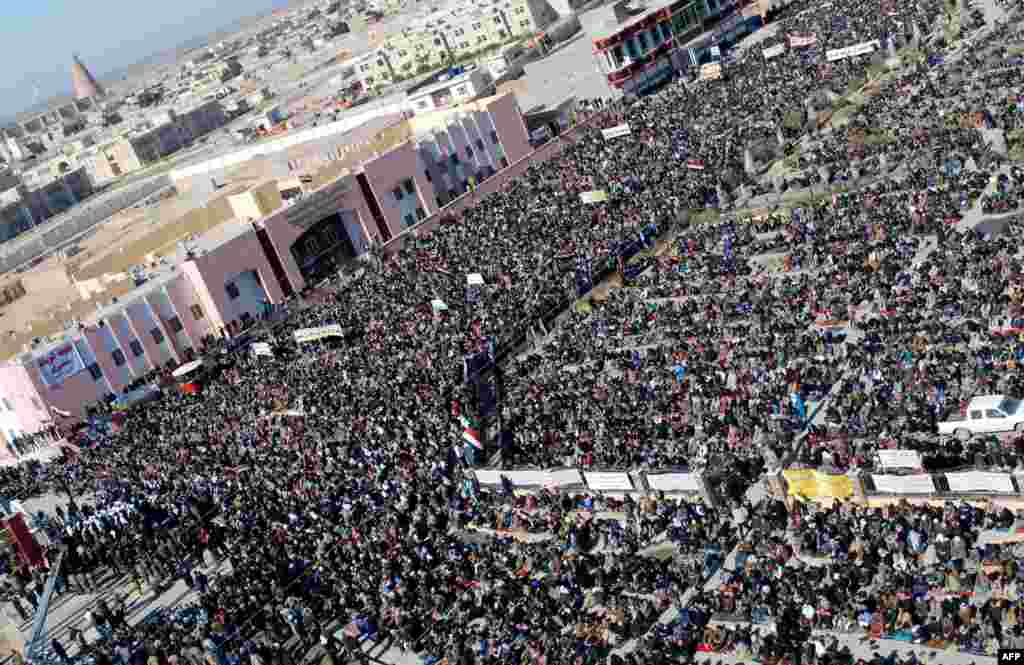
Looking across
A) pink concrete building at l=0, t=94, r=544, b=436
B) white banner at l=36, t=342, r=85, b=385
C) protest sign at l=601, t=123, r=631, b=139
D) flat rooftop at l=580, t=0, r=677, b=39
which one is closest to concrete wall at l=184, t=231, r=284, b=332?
pink concrete building at l=0, t=94, r=544, b=436

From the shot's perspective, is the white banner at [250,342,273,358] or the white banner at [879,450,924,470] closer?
the white banner at [879,450,924,470]

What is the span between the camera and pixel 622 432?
27.9m

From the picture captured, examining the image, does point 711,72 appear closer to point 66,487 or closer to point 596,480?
point 66,487

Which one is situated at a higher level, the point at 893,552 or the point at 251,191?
the point at 251,191

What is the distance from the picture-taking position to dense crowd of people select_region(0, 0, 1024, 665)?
20656mm

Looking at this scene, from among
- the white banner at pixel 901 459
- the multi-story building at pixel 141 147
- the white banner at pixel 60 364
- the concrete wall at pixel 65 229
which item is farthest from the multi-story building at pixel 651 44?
the multi-story building at pixel 141 147

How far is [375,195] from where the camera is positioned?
5847cm

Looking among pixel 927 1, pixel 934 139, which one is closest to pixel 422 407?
pixel 934 139

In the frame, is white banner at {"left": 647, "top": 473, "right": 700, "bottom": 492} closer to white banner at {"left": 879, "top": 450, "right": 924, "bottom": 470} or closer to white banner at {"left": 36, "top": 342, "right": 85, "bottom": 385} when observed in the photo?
white banner at {"left": 879, "top": 450, "right": 924, "bottom": 470}

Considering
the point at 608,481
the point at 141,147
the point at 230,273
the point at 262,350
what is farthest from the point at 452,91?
the point at 141,147

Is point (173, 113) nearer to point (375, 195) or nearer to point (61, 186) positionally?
point (61, 186)

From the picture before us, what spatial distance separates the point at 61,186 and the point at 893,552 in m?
126

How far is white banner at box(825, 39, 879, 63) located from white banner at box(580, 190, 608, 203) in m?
18.4

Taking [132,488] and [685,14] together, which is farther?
[685,14]
